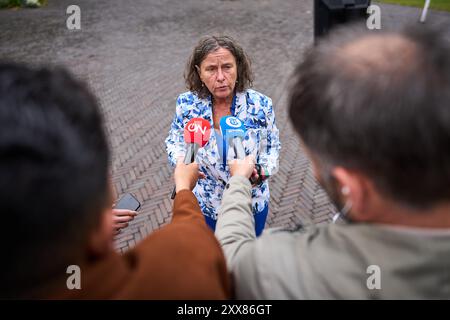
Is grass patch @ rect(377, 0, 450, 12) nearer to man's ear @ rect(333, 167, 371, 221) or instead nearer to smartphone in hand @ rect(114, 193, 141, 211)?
smartphone in hand @ rect(114, 193, 141, 211)

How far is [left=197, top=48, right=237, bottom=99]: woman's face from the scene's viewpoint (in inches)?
91.6

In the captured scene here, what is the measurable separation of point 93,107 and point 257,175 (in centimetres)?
119

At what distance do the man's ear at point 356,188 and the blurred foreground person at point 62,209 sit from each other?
353 millimetres

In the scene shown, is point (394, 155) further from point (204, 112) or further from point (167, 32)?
point (167, 32)

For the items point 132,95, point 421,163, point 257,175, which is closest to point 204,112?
point 257,175

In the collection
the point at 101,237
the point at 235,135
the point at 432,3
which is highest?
the point at 432,3

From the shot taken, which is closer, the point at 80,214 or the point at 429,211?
the point at 80,214

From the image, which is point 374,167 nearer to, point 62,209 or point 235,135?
point 62,209

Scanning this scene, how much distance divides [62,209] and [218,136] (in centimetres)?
171

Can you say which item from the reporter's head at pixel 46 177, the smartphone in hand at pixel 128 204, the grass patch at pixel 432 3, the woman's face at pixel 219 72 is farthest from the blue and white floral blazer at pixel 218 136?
the grass patch at pixel 432 3

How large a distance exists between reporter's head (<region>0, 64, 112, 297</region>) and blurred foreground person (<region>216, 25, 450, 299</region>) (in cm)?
43

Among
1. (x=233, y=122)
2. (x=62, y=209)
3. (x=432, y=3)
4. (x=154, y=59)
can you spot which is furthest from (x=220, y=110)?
(x=432, y=3)

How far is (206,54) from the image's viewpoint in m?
2.38
